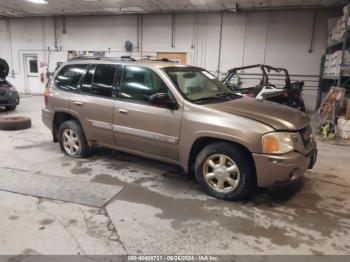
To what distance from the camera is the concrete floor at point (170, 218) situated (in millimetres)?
2471

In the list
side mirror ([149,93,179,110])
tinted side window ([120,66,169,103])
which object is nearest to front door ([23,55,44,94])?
tinted side window ([120,66,169,103])

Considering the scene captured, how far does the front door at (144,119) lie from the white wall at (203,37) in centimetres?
786

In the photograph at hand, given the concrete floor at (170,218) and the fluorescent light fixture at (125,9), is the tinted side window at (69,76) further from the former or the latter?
the fluorescent light fixture at (125,9)


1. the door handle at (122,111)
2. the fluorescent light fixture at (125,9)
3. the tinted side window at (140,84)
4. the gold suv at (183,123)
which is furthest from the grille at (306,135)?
the fluorescent light fixture at (125,9)

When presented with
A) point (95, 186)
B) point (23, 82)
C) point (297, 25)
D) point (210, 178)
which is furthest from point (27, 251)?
point (23, 82)

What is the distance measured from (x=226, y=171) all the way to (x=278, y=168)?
22.2 inches

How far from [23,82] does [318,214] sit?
48.7 ft

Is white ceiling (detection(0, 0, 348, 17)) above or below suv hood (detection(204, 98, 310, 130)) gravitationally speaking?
above

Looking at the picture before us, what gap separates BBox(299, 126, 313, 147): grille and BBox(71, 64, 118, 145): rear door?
2436 mm

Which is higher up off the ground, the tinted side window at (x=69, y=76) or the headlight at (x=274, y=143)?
the tinted side window at (x=69, y=76)

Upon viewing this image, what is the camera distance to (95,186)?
3625 mm

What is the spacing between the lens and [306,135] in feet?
11.0

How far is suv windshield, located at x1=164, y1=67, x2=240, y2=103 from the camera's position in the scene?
3625 millimetres

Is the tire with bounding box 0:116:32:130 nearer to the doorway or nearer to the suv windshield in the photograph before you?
the suv windshield
